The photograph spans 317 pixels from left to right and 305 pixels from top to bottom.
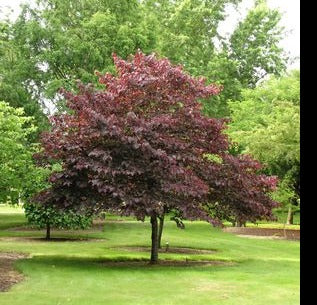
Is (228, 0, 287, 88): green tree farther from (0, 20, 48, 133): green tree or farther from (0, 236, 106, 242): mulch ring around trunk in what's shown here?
(0, 236, 106, 242): mulch ring around trunk

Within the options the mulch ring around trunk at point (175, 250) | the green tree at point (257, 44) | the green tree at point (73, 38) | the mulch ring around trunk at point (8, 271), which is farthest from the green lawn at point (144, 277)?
the green tree at point (257, 44)

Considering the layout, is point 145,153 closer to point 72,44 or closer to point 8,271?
point 8,271

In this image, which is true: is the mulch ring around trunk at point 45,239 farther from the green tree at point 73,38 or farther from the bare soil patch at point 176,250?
the green tree at point 73,38

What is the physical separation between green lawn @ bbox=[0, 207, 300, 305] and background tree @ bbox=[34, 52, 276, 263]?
4.94ft

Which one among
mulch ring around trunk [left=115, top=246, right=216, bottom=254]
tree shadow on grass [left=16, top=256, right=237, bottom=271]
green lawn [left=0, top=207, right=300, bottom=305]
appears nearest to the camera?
green lawn [left=0, top=207, right=300, bottom=305]

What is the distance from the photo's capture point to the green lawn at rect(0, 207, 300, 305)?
9719 mm

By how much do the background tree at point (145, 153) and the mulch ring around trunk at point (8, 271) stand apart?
6.12ft

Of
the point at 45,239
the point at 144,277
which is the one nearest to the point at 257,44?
the point at 45,239

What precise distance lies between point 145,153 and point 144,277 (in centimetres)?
303

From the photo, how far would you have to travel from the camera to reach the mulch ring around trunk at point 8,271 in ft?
36.1

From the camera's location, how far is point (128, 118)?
1374 centimetres

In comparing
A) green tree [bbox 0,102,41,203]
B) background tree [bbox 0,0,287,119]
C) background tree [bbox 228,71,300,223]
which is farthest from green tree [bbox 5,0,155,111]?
green tree [bbox 0,102,41,203]

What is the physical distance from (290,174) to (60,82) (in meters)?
13.5

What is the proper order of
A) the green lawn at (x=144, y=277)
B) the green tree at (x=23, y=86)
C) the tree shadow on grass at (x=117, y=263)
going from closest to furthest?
1. the green lawn at (x=144, y=277)
2. the tree shadow on grass at (x=117, y=263)
3. the green tree at (x=23, y=86)
